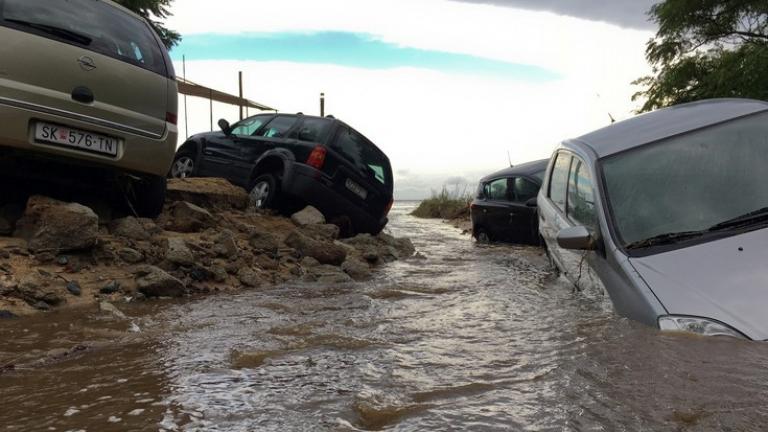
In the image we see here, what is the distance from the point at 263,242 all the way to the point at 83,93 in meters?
2.31

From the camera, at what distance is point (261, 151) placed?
834cm

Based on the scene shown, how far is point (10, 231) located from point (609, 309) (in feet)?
14.4

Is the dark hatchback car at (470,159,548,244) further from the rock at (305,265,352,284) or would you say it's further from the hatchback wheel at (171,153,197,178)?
the hatchback wheel at (171,153,197,178)

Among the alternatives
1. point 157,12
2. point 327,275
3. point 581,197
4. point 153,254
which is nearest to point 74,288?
point 153,254

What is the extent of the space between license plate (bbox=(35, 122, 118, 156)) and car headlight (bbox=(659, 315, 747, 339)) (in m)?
4.14

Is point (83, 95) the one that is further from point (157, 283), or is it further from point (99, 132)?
point (157, 283)

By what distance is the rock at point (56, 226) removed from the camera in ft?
14.7

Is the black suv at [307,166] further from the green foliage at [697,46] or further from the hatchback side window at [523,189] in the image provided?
the green foliage at [697,46]

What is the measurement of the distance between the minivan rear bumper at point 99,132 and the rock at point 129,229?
1.63 ft

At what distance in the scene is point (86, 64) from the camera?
4570 mm

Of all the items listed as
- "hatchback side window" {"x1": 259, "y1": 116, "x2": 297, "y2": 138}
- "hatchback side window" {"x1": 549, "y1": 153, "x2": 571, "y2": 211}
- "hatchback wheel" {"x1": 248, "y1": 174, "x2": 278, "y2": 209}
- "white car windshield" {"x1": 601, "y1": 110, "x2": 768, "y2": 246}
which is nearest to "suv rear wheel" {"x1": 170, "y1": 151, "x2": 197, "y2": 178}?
"hatchback side window" {"x1": 259, "y1": 116, "x2": 297, "y2": 138}

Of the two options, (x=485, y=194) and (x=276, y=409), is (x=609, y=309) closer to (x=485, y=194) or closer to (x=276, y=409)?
(x=276, y=409)

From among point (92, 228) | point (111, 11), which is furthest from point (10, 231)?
point (111, 11)

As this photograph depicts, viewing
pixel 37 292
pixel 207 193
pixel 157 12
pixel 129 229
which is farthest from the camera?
pixel 157 12
